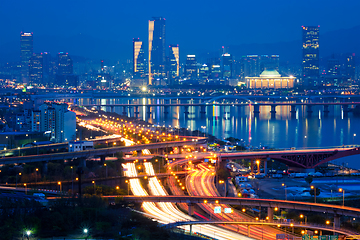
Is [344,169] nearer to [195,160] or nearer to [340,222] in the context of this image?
[195,160]

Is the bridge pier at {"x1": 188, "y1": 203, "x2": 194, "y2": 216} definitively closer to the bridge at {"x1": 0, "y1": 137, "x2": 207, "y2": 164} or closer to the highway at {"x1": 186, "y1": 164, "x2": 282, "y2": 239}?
the highway at {"x1": 186, "y1": 164, "x2": 282, "y2": 239}

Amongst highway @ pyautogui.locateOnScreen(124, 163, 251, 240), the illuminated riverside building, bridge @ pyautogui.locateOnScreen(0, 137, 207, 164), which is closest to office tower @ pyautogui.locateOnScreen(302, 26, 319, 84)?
the illuminated riverside building

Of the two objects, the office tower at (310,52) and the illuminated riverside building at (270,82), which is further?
the office tower at (310,52)

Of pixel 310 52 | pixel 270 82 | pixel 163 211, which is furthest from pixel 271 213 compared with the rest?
pixel 310 52

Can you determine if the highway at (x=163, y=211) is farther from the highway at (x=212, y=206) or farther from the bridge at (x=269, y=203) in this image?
the highway at (x=212, y=206)

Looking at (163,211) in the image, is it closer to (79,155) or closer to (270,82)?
(79,155)

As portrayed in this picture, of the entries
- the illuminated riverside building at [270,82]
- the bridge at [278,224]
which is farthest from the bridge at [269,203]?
the illuminated riverside building at [270,82]

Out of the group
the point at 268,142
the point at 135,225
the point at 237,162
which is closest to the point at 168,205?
the point at 135,225
